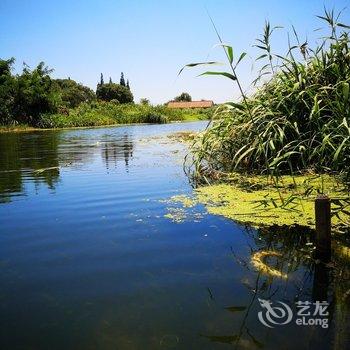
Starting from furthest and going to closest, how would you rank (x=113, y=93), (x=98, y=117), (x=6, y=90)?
(x=113, y=93) → (x=98, y=117) → (x=6, y=90)

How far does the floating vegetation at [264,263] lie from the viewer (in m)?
3.07

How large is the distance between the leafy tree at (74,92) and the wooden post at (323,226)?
70.3 m

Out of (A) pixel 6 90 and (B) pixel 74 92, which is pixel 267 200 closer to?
(A) pixel 6 90

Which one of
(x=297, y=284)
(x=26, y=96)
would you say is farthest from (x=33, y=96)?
(x=297, y=284)

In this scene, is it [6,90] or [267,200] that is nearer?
[267,200]

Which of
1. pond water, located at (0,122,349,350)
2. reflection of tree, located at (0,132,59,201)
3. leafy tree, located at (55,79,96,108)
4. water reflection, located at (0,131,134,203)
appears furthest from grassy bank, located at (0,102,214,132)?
pond water, located at (0,122,349,350)

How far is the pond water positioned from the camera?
2240 mm

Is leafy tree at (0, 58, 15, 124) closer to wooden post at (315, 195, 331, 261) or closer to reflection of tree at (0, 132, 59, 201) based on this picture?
reflection of tree at (0, 132, 59, 201)

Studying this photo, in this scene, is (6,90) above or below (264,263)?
above

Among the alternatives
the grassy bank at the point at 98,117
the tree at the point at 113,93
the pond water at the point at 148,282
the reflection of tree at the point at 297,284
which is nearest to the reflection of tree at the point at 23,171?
the pond water at the point at 148,282

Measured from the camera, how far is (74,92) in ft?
254

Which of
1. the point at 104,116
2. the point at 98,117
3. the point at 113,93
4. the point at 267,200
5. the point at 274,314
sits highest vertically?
the point at 113,93

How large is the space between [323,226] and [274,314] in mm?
995

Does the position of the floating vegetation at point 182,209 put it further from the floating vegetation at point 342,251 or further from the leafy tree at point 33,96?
the leafy tree at point 33,96
